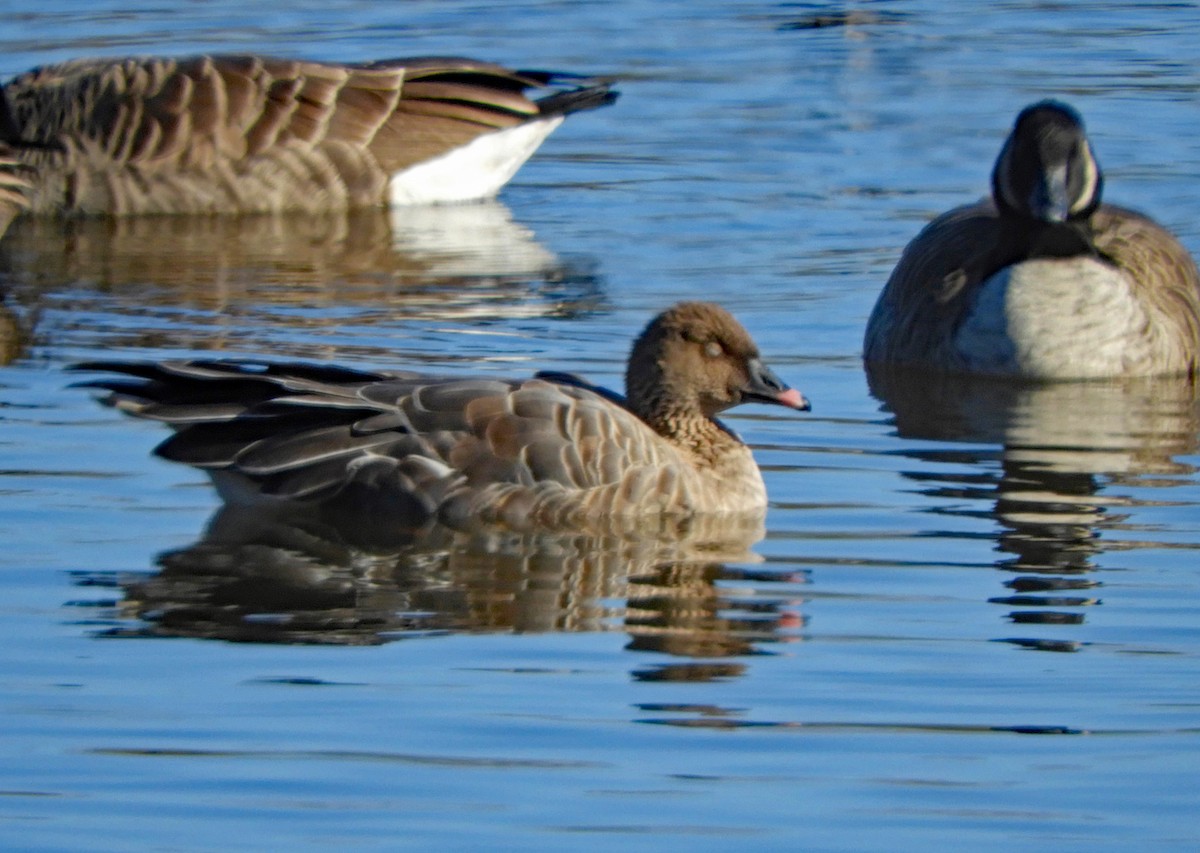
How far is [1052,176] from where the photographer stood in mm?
11375

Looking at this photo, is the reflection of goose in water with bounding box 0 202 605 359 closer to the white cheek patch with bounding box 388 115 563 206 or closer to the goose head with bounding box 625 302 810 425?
the white cheek patch with bounding box 388 115 563 206

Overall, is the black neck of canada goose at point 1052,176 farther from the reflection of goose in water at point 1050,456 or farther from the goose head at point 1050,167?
the reflection of goose in water at point 1050,456

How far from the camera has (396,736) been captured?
6328 millimetres

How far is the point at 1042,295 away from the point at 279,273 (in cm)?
434

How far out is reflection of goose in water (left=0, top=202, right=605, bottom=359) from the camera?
12.3m

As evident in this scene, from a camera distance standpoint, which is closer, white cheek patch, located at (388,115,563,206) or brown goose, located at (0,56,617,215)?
brown goose, located at (0,56,617,215)

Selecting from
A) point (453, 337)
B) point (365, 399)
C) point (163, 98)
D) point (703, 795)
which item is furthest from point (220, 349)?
point (703, 795)

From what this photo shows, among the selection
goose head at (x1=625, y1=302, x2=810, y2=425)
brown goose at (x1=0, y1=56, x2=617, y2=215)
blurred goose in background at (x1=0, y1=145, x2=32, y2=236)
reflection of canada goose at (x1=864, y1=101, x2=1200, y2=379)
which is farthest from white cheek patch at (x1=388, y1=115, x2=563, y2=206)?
goose head at (x1=625, y1=302, x2=810, y2=425)

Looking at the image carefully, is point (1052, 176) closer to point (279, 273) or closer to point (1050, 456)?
point (1050, 456)

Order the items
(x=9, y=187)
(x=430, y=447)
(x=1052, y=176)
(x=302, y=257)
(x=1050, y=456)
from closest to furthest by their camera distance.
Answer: (x=430, y=447), (x=1050, y=456), (x=1052, y=176), (x=9, y=187), (x=302, y=257)

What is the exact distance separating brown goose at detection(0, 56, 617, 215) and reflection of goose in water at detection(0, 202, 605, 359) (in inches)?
5.8

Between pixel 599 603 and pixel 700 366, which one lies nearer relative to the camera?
pixel 599 603

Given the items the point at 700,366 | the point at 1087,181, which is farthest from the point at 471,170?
the point at 700,366

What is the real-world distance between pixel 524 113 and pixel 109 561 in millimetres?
8354
